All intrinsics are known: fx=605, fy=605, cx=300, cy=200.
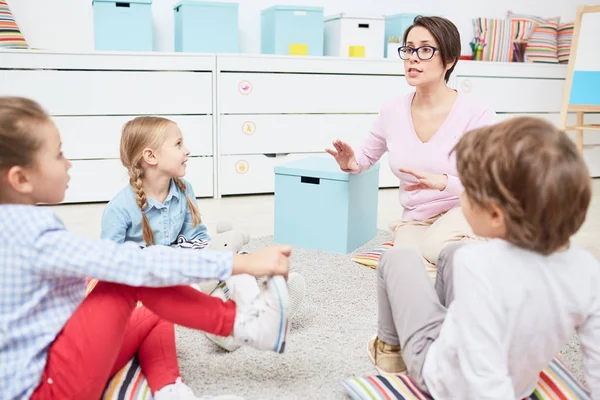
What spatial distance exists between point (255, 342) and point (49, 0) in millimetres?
2755

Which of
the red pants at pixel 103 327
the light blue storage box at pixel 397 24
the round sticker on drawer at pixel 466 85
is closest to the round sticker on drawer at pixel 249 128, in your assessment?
the light blue storage box at pixel 397 24

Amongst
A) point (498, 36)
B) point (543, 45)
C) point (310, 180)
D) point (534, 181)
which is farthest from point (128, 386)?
point (543, 45)

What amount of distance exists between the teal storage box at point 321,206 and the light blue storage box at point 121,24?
1.24 metres

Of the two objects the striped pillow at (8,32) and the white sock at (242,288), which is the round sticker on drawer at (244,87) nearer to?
the striped pillow at (8,32)

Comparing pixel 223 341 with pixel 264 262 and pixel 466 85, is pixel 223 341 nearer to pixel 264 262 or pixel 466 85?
pixel 264 262

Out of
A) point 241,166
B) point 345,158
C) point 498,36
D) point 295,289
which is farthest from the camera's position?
point 498,36

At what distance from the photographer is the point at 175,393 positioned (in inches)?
44.4

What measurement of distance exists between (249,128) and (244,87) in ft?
0.70

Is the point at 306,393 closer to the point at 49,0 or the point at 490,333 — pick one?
the point at 490,333

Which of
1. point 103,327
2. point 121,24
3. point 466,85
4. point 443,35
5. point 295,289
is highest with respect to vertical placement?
point 121,24

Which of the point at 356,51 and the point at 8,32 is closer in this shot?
the point at 8,32

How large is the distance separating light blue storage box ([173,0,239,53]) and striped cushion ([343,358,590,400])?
2.32m

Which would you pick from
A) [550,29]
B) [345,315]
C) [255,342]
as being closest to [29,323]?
[255,342]

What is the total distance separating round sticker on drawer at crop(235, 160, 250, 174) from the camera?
126 inches
